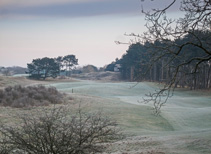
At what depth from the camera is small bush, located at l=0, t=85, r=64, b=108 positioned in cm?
2447

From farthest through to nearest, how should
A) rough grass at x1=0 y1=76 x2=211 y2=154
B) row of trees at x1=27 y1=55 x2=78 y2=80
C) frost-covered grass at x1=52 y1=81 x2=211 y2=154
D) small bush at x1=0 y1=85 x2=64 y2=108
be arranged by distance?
row of trees at x1=27 y1=55 x2=78 y2=80, small bush at x1=0 y1=85 x2=64 y2=108, frost-covered grass at x1=52 y1=81 x2=211 y2=154, rough grass at x1=0 y1=76 x2=211 y2=154

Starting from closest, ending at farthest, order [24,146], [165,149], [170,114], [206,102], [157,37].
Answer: [24,146] < [157,37] < [165,149] < [170,114] < [206,102]

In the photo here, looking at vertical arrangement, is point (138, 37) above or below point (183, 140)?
above

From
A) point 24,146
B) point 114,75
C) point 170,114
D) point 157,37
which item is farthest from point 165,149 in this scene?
point 114,75

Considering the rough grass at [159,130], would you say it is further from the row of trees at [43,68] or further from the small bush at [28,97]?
the row of trees at [43,68]

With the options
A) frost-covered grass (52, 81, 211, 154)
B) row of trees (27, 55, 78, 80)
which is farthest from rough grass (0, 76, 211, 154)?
row of trees (27, 55, 78, 80)

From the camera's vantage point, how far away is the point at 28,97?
26531mm

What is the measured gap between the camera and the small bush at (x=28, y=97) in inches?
964

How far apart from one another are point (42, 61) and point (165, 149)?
223ft

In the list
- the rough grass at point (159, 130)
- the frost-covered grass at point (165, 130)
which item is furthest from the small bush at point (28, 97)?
the frost-covered grass at point (165, 130)

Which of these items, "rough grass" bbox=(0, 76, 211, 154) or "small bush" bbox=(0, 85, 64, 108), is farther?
"small bush" bbox=(0, 85, 64, 108)

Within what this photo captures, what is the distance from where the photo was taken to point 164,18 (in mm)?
9633

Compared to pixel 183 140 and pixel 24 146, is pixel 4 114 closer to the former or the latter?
pixel 183 140

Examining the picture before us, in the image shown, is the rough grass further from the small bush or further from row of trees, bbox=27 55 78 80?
row of trees, bbox=27 55 78 80
